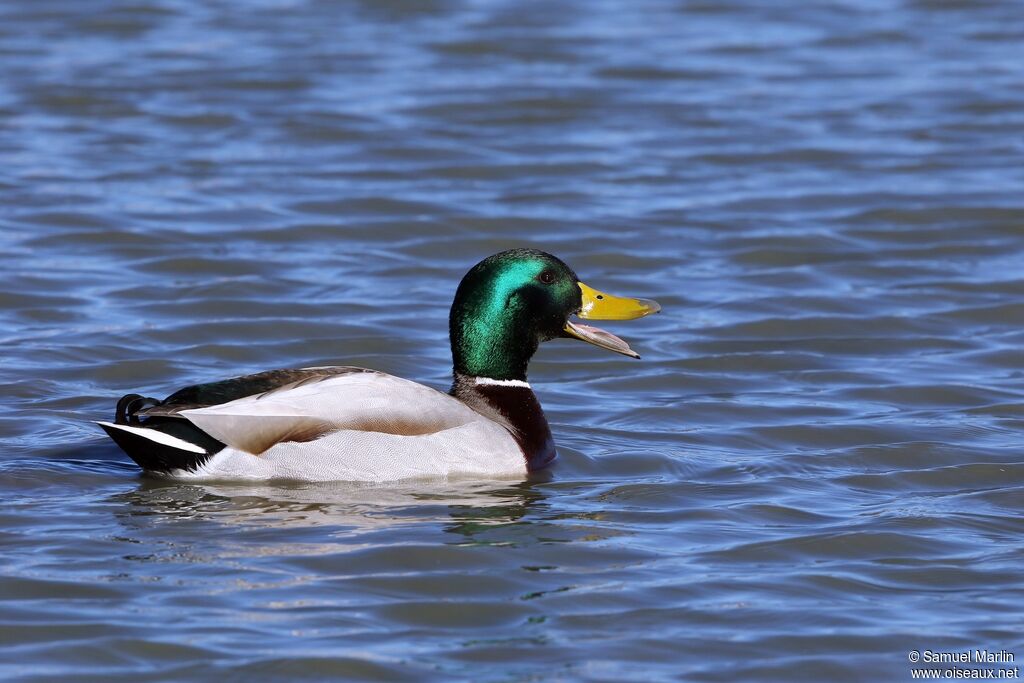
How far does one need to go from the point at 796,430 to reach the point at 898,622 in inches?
117

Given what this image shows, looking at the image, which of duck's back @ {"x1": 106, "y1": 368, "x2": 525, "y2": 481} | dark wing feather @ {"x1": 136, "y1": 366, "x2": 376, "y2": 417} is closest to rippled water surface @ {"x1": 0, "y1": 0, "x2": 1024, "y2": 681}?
duck's back @ {"x1": 106, "y1": 368, "x2": 525, "y2": 481}

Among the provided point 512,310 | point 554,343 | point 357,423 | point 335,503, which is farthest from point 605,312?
point 554,343

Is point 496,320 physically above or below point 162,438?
above

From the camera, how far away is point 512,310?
8.94 meters

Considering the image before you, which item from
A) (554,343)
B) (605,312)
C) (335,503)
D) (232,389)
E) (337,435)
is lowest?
(554,343)

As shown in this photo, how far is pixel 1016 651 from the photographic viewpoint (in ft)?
21.1

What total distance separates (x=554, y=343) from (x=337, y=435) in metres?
3.38

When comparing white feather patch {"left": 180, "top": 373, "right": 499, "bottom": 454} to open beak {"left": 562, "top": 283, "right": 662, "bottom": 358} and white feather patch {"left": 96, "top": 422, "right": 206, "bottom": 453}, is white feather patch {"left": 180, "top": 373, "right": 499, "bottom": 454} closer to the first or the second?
white feather patch {"left": 96, "top": 422, "right": 206, "bottom": 453}

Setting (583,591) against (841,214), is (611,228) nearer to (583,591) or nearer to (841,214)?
(841,214)

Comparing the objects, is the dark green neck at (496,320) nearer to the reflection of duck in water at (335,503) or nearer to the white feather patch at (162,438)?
the reflection of duck in water at (335,503)

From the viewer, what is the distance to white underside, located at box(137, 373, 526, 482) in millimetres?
8148

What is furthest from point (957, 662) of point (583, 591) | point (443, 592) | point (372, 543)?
point (372, 543)

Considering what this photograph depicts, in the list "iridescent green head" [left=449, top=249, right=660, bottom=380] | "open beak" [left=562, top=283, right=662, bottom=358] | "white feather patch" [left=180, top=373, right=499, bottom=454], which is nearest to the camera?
"white feather patch" [left=180, top=373, right=499, bottom=454]

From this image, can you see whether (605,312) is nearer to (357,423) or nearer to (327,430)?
(357,423)
